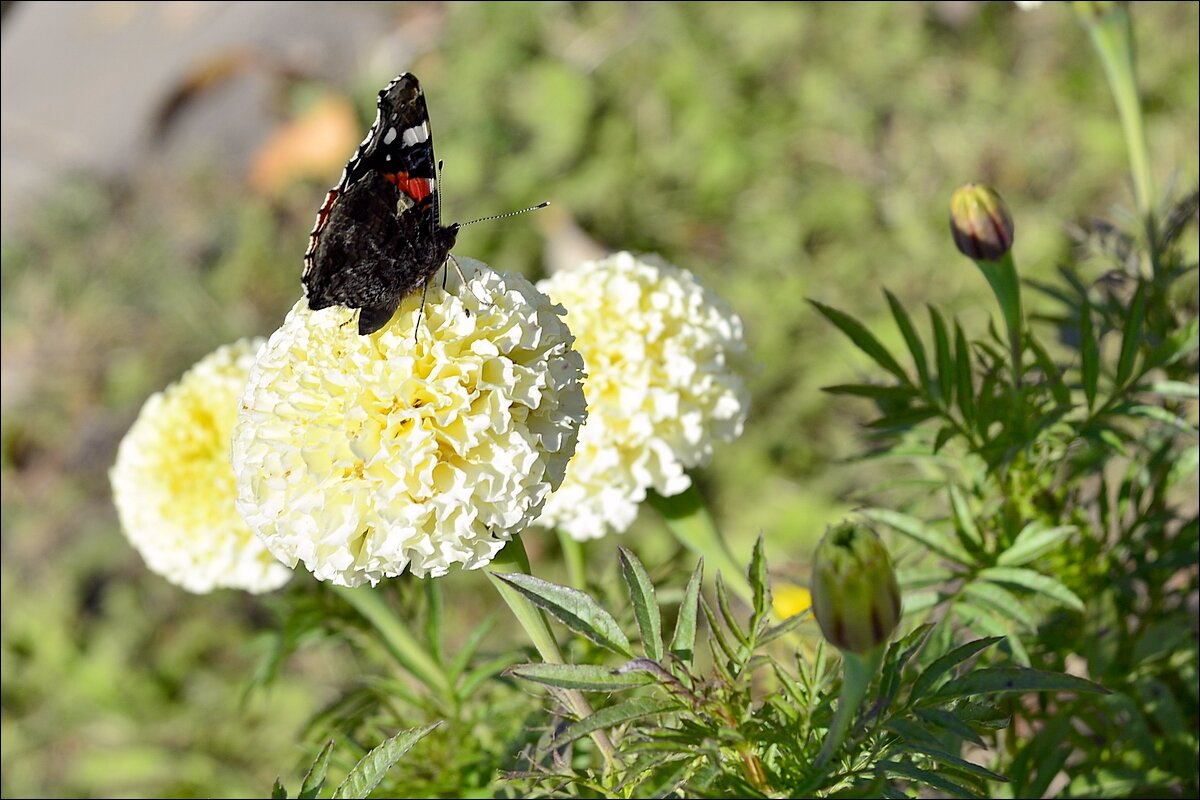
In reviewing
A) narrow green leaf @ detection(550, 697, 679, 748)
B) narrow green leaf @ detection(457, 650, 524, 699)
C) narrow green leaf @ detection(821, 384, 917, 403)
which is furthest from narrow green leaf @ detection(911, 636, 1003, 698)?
narrow green leaf @ detection(457, 650, 524, 699)

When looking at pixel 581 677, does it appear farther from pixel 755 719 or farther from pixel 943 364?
pixel 943 364

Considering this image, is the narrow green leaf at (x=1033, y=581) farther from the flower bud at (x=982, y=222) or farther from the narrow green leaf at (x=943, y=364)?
the flower bud at (x=982, y=222)

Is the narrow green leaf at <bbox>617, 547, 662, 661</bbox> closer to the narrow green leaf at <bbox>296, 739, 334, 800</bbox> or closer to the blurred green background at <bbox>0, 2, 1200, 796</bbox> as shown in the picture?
the narrow green leaf at <bbox>296, 739, 334, 800</bbox>

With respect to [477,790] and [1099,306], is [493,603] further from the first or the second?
[1099,306]

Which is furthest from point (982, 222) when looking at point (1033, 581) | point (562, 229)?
point (562, 229)

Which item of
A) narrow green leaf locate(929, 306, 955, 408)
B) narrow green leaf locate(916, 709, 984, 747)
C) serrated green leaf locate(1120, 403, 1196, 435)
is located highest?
narrow green leaf locate(929, 306, 955, 408)

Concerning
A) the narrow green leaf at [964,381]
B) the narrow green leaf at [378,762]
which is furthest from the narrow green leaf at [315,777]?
the narrow green leaf at [964,381]
